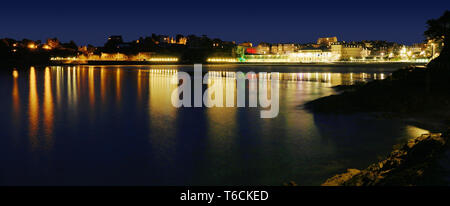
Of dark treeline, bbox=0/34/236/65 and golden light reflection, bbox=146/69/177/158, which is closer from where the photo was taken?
golden light reflection, bbox=146/69/177/158

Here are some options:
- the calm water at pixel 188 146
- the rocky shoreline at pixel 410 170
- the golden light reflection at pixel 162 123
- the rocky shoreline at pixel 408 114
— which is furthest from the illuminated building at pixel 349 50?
the rocky shoreline at pixel 410 170

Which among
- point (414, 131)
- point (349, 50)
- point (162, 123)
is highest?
point (349, 50)

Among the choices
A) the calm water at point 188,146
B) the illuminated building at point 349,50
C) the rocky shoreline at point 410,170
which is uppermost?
the illuminated building at point 349,50

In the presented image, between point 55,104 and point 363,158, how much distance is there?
16.0 metres

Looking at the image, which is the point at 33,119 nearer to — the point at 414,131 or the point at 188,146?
the point at 188,146

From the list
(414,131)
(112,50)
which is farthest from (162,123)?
(112,50)

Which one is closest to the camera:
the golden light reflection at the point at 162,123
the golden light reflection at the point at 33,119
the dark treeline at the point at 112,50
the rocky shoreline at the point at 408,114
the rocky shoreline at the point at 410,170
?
the rocky shoreline at the point at 410,170

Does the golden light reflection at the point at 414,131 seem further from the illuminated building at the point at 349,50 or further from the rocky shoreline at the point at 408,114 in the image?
the illuminated building at the point at 349,50

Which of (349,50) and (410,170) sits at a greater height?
(349,50)

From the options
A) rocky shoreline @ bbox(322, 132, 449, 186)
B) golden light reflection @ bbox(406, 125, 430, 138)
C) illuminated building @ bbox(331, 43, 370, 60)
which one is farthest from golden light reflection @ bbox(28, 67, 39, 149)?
illuminated building @ bbox(331, 43, 370, 60)

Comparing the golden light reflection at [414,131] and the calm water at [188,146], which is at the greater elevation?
the golden light reflection at [414,131]

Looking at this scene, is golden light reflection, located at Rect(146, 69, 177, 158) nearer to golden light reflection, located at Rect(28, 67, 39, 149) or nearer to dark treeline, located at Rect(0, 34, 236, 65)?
golden light reflection, located at Rect(28, 67, 39, 149)

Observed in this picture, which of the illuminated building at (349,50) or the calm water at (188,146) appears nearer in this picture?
the calm water at (188,146)

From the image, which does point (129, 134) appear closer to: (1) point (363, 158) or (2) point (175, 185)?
(2) point (175, 185)
